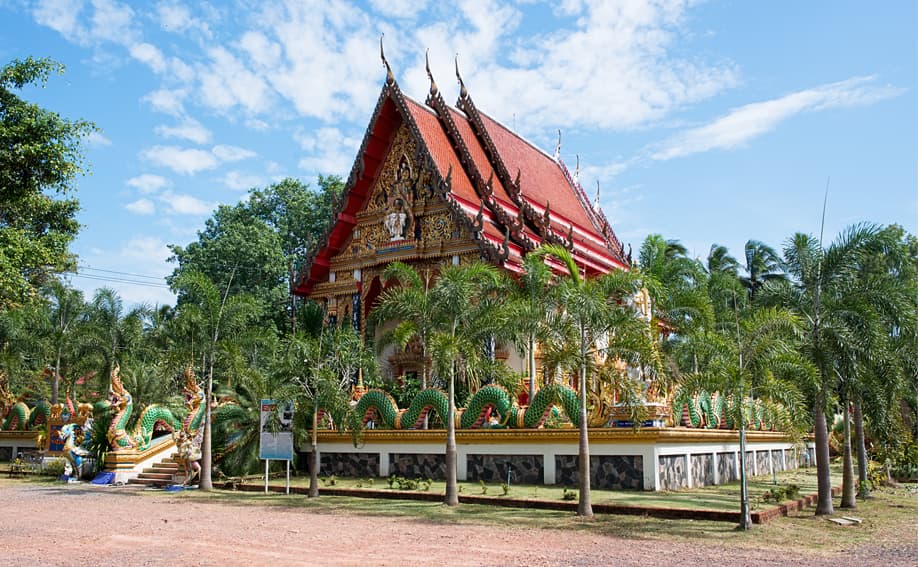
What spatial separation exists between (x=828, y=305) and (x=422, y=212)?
13211mm

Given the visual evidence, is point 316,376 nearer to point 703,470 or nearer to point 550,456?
point 550,456

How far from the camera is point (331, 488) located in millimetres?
15172

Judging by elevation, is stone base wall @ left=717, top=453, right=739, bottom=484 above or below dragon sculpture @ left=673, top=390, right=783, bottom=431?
below

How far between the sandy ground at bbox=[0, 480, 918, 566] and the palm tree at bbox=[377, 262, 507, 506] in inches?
89.6

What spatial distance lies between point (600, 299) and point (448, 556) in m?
4.75

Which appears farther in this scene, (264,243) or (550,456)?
(264,243)

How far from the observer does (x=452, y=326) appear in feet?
44.9

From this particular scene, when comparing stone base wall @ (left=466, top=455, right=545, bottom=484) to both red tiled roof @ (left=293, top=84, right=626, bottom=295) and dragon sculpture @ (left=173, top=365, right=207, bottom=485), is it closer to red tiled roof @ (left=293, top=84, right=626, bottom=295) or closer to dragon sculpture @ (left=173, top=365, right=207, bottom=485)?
dragon sculpture @ (left=173, top=365, right=207, bottom=485)

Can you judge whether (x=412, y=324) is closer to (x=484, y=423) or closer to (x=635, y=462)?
(x=484, y=423)

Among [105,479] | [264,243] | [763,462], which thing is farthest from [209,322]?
[264,243]

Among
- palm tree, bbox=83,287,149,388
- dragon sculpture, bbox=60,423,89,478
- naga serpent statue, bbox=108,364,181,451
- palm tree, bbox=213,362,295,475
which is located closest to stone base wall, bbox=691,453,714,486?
palm tree, bbox=213,362,295,475

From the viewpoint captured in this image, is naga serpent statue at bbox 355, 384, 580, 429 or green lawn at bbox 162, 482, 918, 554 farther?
naga serpent statue at bbox 355, 384, 580, 429

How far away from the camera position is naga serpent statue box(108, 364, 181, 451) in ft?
61.2

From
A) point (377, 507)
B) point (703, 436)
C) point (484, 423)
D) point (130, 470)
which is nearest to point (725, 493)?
point (703, 436)
